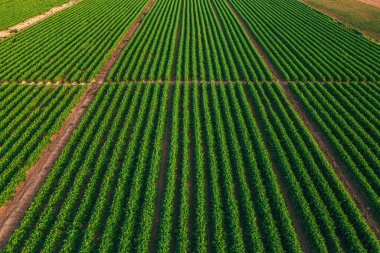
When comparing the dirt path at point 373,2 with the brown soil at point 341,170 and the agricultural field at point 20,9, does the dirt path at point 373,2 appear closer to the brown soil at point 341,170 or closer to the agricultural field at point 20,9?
the brown soil at point 341,170

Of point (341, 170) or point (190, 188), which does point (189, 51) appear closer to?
point (190, 188)

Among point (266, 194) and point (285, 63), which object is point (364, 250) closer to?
point (266, 194)

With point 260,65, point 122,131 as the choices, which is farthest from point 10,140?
point 260,65

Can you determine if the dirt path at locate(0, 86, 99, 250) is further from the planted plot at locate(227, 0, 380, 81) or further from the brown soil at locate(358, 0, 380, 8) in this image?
the brown soil at locate(358, 0, 380, 8)

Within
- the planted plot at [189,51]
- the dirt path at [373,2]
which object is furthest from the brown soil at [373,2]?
the planted plot at [189,51]

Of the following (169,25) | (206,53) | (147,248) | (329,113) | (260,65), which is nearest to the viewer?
(147,248)

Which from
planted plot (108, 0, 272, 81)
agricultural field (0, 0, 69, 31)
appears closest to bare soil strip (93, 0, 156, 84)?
planted plot (108, 0, 272, 81)
